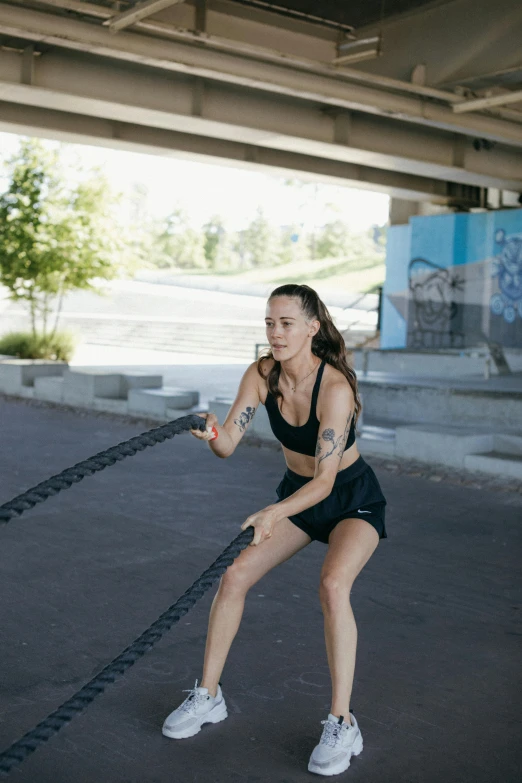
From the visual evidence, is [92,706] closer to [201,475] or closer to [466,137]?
[201,475]

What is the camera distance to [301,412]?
13.0 ft

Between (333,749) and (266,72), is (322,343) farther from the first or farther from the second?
(266,72)

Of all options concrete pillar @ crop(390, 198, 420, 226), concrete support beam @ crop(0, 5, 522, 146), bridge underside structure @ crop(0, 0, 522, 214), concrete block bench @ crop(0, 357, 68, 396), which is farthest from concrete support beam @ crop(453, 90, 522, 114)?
concrete pillar @ crop(390, 198, 420, 226)

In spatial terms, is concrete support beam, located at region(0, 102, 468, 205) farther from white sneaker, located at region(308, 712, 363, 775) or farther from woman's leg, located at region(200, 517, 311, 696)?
white sneaker, located at region(308, 712, 363, 775)

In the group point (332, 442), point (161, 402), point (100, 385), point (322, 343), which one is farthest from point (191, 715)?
point (100, 385)

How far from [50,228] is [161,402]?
19.3 feet

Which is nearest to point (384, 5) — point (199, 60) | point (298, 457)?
point (199, 60)

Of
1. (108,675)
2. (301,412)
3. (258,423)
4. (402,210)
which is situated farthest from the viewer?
(402,210)

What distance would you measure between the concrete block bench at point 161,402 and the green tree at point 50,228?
15.4ft

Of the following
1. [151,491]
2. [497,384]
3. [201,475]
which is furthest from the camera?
[497,384]

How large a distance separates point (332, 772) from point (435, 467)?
711 centimetres

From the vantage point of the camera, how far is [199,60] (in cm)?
1160

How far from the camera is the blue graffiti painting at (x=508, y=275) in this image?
74.1 ft

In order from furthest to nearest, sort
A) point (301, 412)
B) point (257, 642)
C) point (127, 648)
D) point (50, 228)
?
1. point (50, 228)
2. point (257, 642)
3. point (301, 412)
4. point (127, 648)
